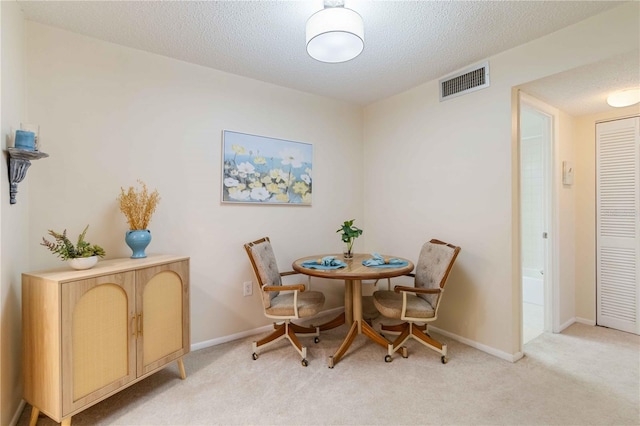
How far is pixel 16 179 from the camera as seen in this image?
1.66 m

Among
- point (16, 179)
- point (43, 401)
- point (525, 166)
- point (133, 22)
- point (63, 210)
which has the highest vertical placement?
point (133, 22)

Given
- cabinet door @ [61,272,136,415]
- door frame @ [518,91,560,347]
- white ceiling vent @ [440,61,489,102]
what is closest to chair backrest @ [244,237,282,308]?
cabinet door @ [61,272,136,415]

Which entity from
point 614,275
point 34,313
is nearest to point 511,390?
point 614,275

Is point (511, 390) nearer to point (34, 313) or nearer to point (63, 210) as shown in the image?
point (34, 313)

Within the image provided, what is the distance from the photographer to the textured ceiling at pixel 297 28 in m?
1.84

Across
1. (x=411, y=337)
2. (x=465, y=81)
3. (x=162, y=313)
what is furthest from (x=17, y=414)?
(x=465, y=81)

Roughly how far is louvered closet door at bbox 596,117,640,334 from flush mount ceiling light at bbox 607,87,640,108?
0.52m

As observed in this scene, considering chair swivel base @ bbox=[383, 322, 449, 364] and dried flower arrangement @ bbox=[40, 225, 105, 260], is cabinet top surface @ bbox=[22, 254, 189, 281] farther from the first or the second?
chair swivel base @ bbox=[383, 322, 449, 364]

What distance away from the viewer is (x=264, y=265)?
252 centimetres

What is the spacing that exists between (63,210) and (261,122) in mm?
1742

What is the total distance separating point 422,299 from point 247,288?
5.30 feet

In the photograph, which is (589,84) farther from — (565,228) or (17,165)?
(17,165)

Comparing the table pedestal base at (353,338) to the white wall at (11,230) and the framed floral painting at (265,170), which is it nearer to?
the framed floral painting at (265,170)

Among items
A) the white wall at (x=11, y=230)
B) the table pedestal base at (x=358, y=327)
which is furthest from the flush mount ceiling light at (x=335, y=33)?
the table pedestal base at (x=358, y=327)
